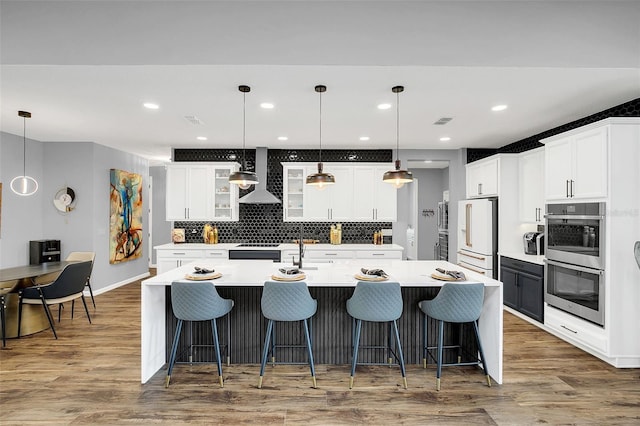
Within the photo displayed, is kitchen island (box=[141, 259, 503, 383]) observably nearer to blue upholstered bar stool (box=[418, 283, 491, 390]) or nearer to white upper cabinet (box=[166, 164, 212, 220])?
blue upholstered bar stool (box=[418, 283, 491, 390])

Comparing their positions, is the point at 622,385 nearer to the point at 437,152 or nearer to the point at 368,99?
the point at 368,99

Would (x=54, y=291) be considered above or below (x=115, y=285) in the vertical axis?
above

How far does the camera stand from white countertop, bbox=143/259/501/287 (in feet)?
9.20

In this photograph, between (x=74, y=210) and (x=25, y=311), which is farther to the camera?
(x=74, y=210)

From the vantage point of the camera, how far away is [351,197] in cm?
593

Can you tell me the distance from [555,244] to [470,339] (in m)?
1.64

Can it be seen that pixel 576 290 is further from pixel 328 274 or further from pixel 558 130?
pixel 328 274

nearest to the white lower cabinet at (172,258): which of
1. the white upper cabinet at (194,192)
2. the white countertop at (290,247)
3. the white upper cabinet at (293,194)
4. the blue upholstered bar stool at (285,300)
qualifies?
the white countertop at (290,247)

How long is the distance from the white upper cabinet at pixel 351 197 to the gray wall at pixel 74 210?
3.31m

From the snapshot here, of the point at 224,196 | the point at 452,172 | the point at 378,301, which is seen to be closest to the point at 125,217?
the point at 224,196

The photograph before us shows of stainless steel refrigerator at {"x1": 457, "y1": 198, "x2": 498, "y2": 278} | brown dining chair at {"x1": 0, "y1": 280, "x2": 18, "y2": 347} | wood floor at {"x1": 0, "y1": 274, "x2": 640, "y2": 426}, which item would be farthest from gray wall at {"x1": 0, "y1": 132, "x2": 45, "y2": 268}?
stainless steel refrigerator at {"x1": 457, "y1": 198, "x2": 498, "y2": 278}

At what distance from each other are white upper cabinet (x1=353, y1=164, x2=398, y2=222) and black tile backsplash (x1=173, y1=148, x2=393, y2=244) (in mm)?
334

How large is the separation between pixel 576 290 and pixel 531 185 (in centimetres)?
184

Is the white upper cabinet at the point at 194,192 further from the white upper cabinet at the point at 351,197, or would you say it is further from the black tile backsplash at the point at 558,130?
the black tile backsplash at the point at 558,130
